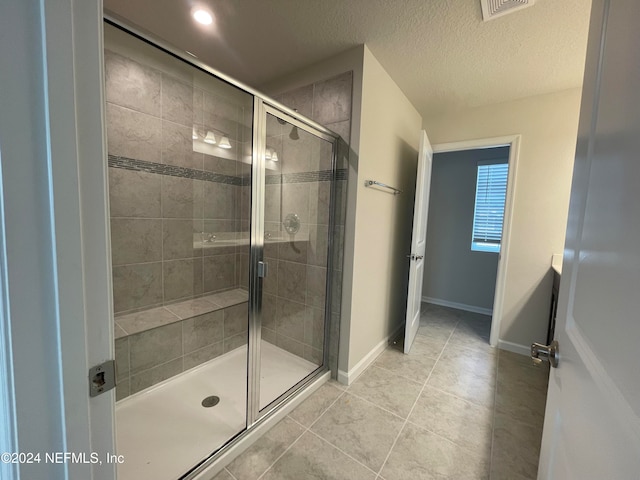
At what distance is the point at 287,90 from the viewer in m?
2.21

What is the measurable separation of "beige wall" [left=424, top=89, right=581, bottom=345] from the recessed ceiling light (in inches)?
98.3

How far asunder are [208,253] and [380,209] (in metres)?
1.66

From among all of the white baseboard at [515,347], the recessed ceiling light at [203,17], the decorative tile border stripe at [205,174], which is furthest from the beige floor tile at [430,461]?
the recessed ceiling light at [203,17]

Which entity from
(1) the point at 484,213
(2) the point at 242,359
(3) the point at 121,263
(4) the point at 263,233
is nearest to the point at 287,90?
Answer: (4) the point at 263,233

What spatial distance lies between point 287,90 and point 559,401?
2.52m

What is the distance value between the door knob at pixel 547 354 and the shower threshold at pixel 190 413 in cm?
152

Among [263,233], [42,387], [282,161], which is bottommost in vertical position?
[42,387]

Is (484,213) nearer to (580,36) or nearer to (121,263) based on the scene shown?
(580,36)

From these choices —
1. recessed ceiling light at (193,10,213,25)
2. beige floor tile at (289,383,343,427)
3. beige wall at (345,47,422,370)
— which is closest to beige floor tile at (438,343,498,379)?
beige wall at (345,47,422,370)

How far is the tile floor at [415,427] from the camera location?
52.2 inches

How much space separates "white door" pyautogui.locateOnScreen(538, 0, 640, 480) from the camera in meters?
0.39

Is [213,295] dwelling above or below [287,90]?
below

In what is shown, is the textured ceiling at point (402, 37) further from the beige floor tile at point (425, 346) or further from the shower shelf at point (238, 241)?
the beige floor tile at point (425, 346)

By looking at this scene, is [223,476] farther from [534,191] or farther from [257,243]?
[534,191]
